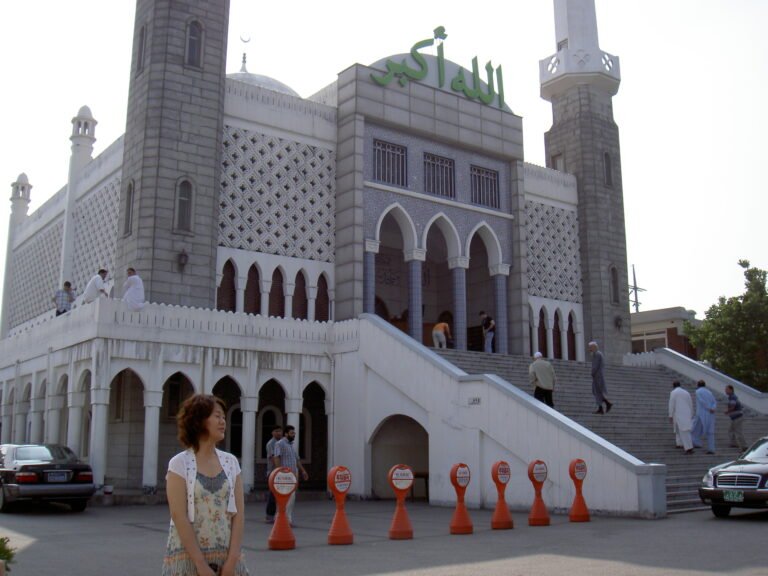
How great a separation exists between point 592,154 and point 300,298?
40.3 ft

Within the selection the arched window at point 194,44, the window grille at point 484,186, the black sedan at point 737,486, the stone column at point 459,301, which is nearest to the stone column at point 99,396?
the arched window at point 194,44

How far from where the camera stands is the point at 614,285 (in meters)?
27.3

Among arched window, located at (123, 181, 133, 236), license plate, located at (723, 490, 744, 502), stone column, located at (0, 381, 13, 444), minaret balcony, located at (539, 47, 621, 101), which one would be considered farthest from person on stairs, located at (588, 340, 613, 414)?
stone column, located at (0, 381, 13, 444)

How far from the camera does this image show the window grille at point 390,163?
22.3 m

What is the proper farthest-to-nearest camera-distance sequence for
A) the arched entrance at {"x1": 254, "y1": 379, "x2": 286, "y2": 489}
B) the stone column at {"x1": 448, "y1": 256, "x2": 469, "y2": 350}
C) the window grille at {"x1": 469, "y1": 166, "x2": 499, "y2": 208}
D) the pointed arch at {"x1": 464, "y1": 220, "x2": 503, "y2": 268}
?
the window grille at {"x1": 469, "y1": 166, "x2": 499, "y2": 208}, the pointed arch at {"x1": 464, "y1": 220, "x2": 503, "y2": 268}, the stone column at {"x1": 448, "y1": 256, "x2": 469, "y2": 350}, the arched entrance at {"x1": 254, "y1": 379, "x2": 286, "y2": 489}

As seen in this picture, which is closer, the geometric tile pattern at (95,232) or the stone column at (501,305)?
the geometric tile pattern at (95,232)

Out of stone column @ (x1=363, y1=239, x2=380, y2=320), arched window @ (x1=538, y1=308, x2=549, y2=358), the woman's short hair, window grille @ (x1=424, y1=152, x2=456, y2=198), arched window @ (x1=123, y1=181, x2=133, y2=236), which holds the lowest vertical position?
the woman's short hair

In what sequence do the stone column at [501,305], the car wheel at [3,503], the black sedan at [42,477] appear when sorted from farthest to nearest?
the stone column at [501,305] → the car wheel at [3,503] → the black sedan at [42,477]

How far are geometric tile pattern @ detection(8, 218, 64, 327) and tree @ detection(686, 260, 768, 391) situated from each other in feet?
71.2

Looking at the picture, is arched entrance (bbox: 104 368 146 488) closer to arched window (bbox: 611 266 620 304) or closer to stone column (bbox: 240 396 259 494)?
stone column (bbox: 240 396 259 494)

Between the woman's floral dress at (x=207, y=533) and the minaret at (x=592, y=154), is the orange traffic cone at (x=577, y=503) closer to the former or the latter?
the woman's floral dress at (x=207, y=533)

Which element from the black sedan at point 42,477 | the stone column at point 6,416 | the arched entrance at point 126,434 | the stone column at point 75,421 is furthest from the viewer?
the stone column at point 6,416

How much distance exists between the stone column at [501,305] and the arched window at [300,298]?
6.02 metres

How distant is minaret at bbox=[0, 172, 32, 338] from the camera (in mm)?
32406
